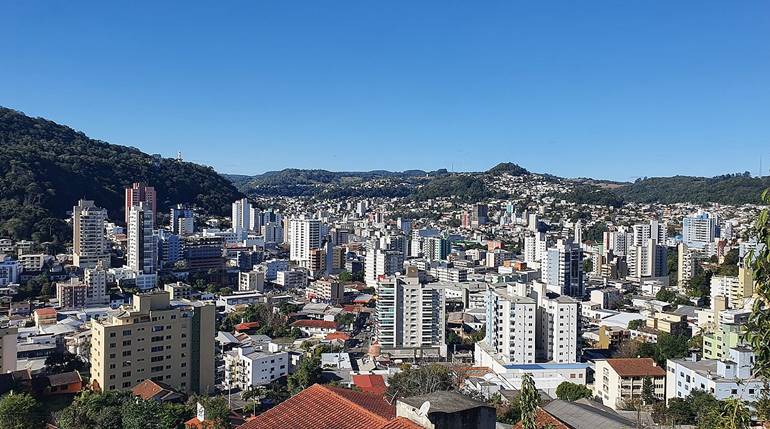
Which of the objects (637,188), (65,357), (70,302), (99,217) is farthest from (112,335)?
(637,188)

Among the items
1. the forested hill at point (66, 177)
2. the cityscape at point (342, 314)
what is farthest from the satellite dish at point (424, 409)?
the forested hill at point (66, 177)

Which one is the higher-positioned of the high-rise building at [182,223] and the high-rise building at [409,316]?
the high-rise building at [182,223]

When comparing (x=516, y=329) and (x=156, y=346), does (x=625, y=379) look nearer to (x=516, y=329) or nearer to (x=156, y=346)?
(x=516, y=329)

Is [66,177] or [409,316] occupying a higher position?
[66,177]

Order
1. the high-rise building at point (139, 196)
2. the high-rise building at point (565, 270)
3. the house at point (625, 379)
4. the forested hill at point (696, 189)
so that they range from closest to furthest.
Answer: the house at point (625, 379) → the high-rise building at point (565, 270) → the high-rise building at point (139, 196) → the forested hill at point (696, 189)

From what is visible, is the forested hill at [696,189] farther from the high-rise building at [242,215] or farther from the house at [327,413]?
the house at [327,413]

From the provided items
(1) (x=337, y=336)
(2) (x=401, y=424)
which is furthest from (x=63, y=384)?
(2) (x=401, y=424)

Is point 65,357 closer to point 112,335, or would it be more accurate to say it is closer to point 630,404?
point 112,335

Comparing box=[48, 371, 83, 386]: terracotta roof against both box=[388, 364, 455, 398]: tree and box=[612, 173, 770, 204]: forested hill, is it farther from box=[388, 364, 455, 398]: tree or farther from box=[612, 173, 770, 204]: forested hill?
box=[612, 173, 770, 204]: forested hill
